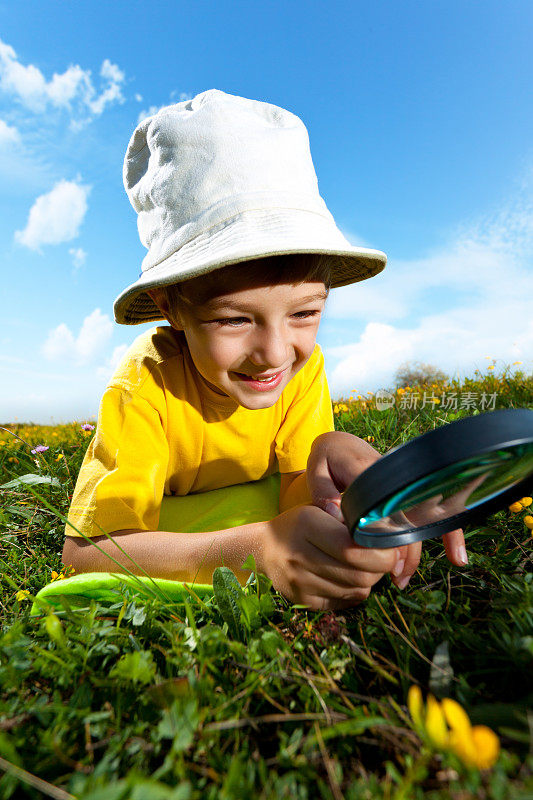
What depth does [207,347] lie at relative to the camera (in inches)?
84.0

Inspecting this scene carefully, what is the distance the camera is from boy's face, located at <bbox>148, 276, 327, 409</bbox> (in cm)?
196

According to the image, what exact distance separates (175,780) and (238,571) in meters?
0.95

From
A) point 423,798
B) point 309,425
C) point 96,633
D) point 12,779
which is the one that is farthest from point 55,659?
point 309,425

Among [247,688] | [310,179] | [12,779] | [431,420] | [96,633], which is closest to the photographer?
[12,779]

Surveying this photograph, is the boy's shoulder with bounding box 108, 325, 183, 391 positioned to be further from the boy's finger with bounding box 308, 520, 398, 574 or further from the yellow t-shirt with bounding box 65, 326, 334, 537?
the boy's finger with bounding box 308, 520, 398, 574

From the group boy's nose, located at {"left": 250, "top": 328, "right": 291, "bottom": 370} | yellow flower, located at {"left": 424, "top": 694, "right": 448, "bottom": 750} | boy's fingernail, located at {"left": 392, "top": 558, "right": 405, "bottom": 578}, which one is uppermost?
boy's nose, located at {"left": 250, "top": 328, "right": 291, "bottom": 370}

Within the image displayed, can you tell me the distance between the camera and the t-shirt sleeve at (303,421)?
2.96 m

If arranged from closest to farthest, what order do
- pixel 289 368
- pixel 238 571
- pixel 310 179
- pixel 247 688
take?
pixel 247 688 < pixel 238 571 < pixel 310 179 < pixel 289 368

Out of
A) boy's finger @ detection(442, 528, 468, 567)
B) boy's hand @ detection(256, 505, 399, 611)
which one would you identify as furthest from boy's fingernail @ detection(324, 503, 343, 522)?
→ boy's finger @ detection(442, 528, 468, 567)

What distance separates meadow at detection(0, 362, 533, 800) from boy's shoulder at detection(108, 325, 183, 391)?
106 cm

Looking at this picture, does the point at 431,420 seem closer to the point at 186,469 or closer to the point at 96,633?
the point at 186,469

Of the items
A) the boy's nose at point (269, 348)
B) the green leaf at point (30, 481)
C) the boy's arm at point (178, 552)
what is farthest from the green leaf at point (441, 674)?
the green leaf at point (30, 481)

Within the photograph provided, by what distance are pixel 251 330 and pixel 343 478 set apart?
0.70 m

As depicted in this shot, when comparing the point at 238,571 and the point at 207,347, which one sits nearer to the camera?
the point at 238,571
